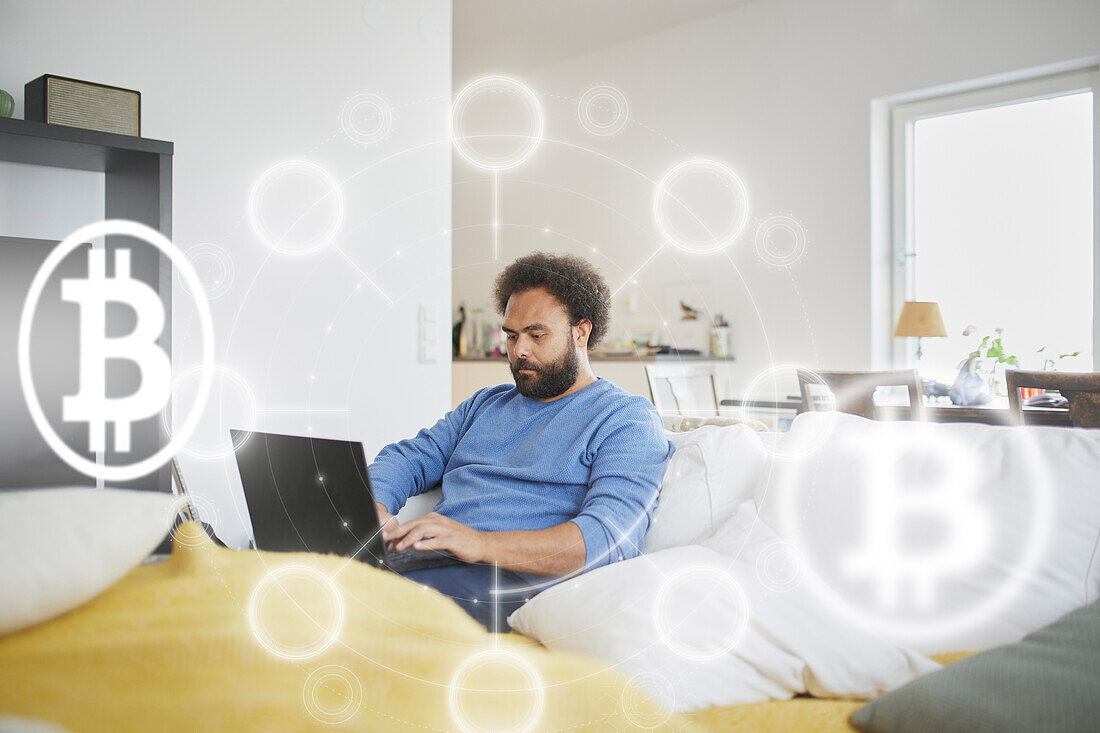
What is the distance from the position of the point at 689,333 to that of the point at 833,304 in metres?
0.79

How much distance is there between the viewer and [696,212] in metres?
4.45

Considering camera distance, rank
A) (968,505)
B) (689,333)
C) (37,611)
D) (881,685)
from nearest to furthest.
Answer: (37,611) → (881,685) → (968,505) → (689,333)

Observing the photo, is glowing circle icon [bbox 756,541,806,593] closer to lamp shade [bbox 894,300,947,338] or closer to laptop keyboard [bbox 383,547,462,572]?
laptop keyboard [bbox 383,547,462,572]

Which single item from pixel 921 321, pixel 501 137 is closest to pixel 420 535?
pixel 921 321

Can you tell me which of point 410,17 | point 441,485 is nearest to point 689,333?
point 410,17

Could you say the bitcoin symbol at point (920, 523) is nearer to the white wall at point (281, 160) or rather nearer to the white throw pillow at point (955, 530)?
the white throw pillow at point (955, 530)

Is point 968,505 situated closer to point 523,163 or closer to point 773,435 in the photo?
point 773,435

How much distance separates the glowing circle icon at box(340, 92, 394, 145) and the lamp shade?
8.15ft

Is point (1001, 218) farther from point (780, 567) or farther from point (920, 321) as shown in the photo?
point (780, 567)

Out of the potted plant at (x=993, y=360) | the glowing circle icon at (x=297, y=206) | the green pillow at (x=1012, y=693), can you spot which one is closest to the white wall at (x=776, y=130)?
the potted plant at (x=993, y=360)

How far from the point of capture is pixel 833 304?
13.0 feet

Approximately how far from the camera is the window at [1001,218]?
3.47m

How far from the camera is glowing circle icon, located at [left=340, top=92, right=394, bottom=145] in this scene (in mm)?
2391

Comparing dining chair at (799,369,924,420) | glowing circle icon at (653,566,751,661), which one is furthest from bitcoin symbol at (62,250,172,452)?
dining chair at (799,369,924,420)
